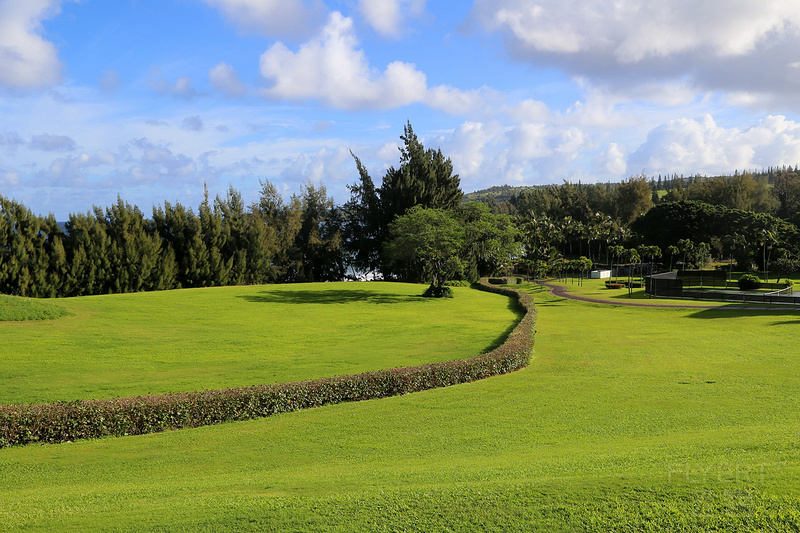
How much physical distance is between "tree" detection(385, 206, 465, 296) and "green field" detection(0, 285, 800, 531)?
2010 cm

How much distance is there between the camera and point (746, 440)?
853 centimetres

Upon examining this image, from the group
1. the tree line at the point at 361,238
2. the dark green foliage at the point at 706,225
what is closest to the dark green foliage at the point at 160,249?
the tree line at the point at 361,238

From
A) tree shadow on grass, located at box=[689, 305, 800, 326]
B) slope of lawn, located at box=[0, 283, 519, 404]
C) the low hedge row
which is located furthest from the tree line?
the low hedge row

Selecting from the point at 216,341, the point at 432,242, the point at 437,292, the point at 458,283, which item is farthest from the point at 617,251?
the point at 216,341

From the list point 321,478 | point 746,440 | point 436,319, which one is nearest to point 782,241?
point 436,319

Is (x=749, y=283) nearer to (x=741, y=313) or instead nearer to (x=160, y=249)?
(x=741, y=313)

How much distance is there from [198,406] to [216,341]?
28.5 ft

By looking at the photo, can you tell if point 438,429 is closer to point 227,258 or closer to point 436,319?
point 436,319

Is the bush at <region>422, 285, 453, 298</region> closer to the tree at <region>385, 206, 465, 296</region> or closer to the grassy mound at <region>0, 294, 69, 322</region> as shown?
the tree at <region>385, 206, 465, 296</region>

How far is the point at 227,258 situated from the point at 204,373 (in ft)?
109

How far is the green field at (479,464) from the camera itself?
5.70 metres

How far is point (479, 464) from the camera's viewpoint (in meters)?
8.12

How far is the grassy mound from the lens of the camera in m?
21.0

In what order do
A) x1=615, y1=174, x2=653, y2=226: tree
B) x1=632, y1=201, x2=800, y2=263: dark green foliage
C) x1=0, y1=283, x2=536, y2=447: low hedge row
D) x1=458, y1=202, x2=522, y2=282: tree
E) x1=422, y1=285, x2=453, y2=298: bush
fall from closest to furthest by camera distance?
x1=0, y1=283, x2=536, y2=447: low hedge row → x1=422, y1=285, x2=453, y2=298: bush → x1=458, y1=202, x2=522, y2=282: tree → x1=632, y1=201, x2=800, y2=263: dark green foliage → x1=615, y1=174, x2=653, y2=226: tree
